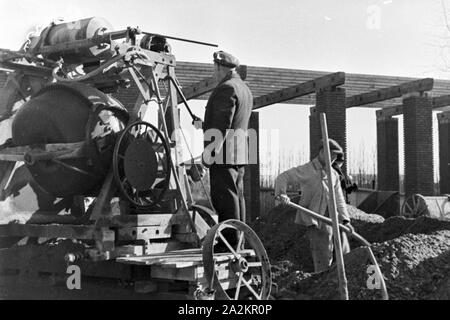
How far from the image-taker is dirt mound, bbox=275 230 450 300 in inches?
263

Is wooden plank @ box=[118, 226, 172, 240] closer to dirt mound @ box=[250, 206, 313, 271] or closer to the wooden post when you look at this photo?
the wooden post

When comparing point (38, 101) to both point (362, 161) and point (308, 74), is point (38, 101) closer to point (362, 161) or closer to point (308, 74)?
point (308, 74)

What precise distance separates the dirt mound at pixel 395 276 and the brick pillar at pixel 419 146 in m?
12.0

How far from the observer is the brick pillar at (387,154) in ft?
80.3

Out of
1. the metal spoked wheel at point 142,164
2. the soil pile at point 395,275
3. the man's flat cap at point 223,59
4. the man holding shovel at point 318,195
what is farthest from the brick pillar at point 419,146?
the metal spoked wheel at point 142,164

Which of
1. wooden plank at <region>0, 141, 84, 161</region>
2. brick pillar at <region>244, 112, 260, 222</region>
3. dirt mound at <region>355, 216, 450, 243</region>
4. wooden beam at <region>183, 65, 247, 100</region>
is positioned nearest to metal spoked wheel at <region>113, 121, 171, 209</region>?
wooden plank at <region>0, 141, 84, 161</region>

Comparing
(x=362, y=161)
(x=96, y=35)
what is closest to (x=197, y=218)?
(x=96, y=35)

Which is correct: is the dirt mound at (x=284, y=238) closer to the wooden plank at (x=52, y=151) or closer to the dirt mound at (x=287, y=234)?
the dirt mound at (x=287, y=234)

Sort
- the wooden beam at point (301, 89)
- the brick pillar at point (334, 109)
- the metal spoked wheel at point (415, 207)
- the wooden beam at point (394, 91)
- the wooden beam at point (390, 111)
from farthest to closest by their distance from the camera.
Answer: the wooden beam at point (390, 111) → the wooden beam at point (394, 91) → the brick pillar at point (334, 109) → the metal spoked wheel at point (415, 207) → the wooden beam at point (301, 89)

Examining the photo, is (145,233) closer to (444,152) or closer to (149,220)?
(149,220)

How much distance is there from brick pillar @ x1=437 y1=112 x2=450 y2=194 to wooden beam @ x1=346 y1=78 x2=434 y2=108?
249 inches

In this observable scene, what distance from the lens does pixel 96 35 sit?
6.29 meters

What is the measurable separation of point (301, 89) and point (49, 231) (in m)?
13.0

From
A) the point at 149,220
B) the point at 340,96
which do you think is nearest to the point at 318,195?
the point at 149,220
